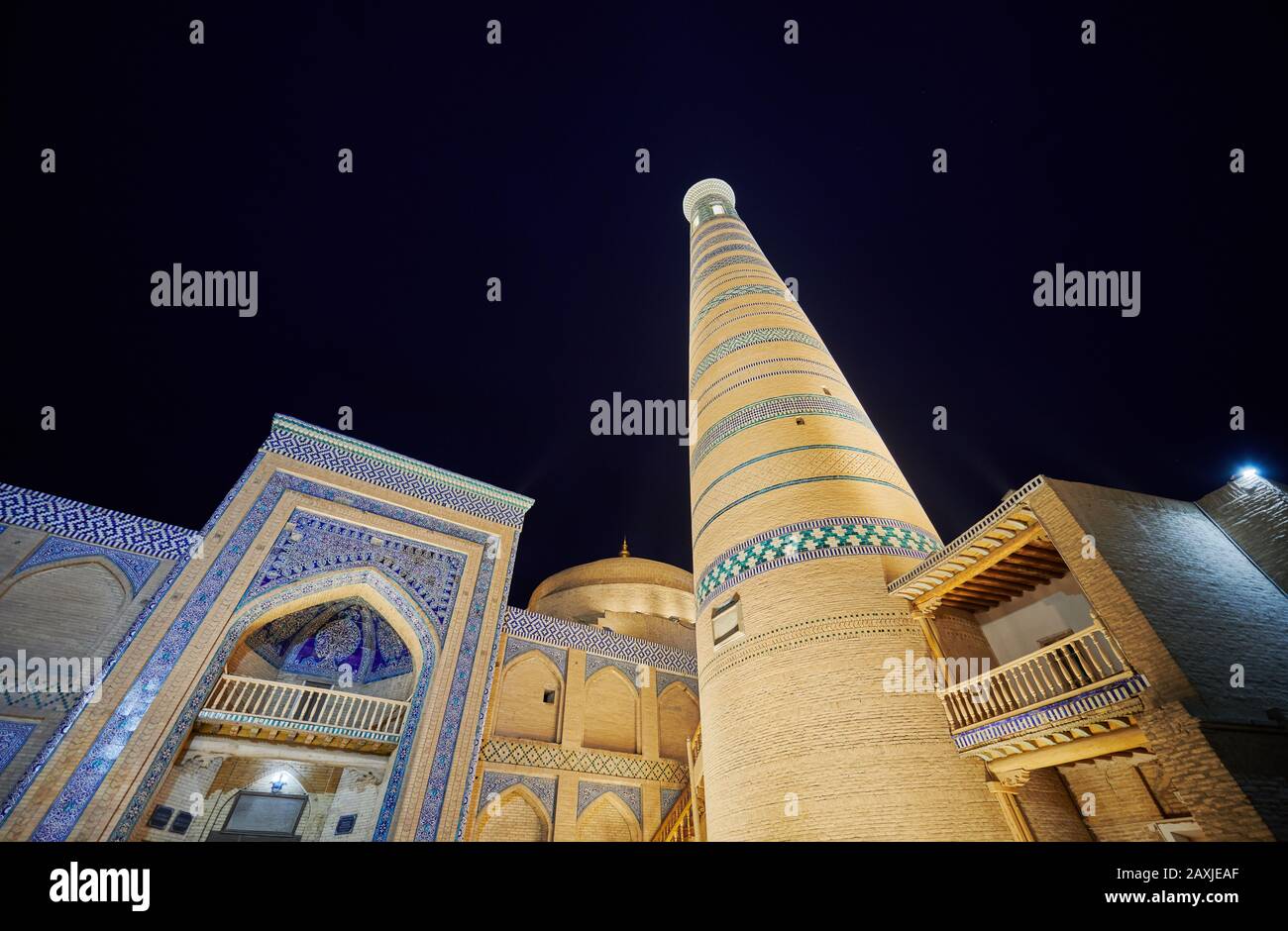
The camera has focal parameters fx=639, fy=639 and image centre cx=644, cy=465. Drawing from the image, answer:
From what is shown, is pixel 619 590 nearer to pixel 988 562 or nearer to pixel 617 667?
pixel 617 667

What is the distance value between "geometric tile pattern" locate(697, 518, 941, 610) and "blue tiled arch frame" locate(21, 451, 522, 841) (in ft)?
12.2

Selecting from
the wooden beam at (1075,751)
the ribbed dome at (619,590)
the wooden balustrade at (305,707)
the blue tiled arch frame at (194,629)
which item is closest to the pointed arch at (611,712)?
the blue tiled arch frame at (194,629)

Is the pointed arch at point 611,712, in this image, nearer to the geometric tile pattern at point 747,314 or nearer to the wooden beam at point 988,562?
the geometric tile pattern at point 747,314

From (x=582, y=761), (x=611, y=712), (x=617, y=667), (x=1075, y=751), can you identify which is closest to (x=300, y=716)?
(x=582, y=761)

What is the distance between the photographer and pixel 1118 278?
1106 centimetres

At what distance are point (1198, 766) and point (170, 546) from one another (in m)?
10.1

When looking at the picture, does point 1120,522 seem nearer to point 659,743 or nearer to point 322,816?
point 659,743

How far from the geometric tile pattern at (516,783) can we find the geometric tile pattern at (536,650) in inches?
64.6

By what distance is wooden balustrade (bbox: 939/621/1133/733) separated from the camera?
4.30m

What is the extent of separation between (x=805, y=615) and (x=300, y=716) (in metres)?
5.84

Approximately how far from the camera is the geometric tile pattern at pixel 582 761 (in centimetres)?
912

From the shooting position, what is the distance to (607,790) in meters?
9.59
